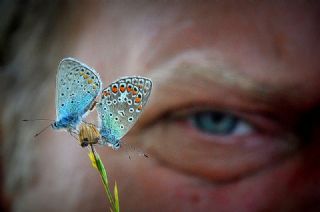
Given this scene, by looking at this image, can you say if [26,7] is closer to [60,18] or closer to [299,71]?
[60,18]

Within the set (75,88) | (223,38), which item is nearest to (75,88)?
(75,88)

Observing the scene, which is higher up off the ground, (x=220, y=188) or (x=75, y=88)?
(x=220, y=188)

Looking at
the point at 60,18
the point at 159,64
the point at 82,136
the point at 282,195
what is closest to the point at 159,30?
the point at 159,64

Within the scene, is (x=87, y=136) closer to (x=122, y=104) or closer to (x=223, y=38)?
(x=122, y=104)

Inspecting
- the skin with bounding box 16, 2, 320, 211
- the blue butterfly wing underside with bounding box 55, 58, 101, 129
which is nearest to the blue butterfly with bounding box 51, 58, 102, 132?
the blue butterfly wing underside with bounding box 55, 58, 101, 129

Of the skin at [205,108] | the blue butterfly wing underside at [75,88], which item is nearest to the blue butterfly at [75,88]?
the blue butterfly wing underside at [75,88]

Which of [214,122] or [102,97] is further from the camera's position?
[214,122]
